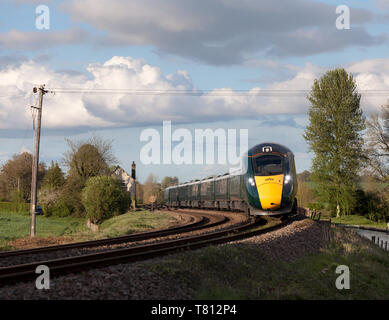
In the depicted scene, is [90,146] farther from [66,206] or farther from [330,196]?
[330,196]

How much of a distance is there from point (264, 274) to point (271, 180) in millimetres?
9417

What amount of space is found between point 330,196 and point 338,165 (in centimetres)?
348

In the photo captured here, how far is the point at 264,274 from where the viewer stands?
37.5ft

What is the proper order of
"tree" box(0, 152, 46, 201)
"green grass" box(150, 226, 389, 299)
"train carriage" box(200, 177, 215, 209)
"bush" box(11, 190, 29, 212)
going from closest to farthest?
"green grass" box(150, 226, 389, 299) < "train carriage" box(200, 177, 215, 209) < "bush" box(11, 190, 29, 212) < "tree" box(0, 152, 46, 201)

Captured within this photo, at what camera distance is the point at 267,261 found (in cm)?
1270

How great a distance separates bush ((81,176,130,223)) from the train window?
25484 mm

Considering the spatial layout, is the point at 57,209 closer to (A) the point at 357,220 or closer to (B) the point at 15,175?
(A) the point at 357,220

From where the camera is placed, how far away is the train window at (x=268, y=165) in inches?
819

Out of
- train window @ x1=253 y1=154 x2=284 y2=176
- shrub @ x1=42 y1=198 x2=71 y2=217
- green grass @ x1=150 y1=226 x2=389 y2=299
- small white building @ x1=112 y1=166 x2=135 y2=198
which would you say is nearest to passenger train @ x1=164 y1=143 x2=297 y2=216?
train window @ x1=253 y1=154 x2=284 y2=176

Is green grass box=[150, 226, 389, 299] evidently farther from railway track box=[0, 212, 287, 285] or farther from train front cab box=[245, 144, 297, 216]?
train front cab box=[245, 144, 297, 216]

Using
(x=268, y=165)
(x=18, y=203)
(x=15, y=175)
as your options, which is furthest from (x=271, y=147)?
(x=15, y=175)

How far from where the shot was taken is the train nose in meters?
20.4

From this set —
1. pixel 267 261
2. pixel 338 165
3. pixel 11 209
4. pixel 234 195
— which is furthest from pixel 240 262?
pixel 11 209

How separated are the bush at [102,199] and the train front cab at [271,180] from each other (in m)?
24.9
